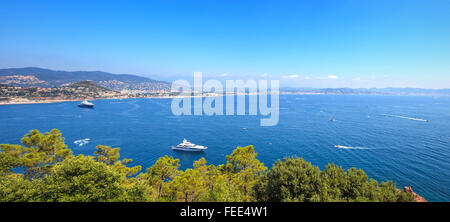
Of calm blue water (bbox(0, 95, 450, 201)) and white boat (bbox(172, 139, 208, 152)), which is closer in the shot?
calm blue water (bbox(0, 95, 450, 201))

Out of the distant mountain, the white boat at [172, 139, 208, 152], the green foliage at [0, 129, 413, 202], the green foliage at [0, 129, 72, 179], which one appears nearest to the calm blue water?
the white boat at [172, 139, 208, 152]

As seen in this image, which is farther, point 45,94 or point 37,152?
point 45,94

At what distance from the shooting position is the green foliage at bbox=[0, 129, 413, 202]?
32.7 ft

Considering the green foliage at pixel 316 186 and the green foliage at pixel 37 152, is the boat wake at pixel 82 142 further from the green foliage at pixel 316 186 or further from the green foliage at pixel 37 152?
the green foliage at pixel 316 186

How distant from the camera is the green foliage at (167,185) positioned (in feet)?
32.7

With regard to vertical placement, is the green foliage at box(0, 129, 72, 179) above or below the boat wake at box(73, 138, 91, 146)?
above

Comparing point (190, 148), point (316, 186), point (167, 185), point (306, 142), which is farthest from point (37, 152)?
point (306, 142)

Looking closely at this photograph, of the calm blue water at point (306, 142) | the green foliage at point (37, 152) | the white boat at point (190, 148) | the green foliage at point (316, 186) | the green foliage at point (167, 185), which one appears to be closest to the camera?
the green foliage at point (167, 185)

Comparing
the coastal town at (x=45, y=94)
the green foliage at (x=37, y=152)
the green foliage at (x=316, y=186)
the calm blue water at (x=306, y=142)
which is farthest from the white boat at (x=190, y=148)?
the coastal town at (x=45, y=94)

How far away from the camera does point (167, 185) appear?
16672 mm

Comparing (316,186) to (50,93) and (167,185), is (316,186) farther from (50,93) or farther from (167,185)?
(50,93)

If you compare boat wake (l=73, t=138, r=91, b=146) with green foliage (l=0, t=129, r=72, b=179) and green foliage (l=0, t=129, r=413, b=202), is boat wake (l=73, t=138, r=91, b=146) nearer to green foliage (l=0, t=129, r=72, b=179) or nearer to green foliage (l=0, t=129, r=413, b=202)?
green foliage (l=0, t=129, r=72, b=179)
